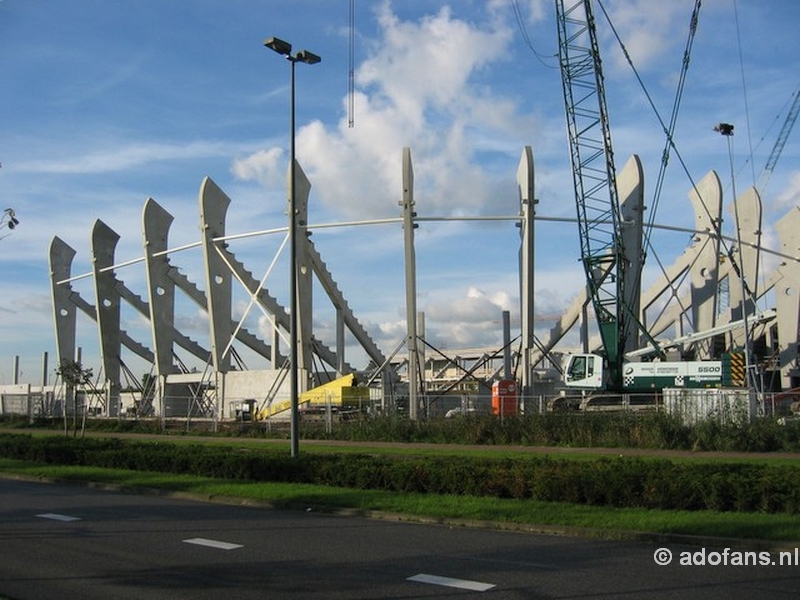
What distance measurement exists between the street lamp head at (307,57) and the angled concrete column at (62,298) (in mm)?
51845

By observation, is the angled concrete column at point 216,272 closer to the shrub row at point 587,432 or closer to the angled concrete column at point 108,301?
the angled concrete column at point 108,301

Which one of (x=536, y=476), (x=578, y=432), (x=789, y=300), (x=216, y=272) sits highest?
(x=216, y=272)

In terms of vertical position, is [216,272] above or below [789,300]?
above

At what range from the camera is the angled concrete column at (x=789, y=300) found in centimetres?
4994

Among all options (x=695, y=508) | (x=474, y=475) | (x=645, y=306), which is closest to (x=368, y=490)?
(x=474, y=475)

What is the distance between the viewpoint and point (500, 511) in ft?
43.9

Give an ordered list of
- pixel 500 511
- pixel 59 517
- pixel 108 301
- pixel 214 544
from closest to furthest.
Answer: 1. pixel 214 544
2. pixel 500 511
3. pixel 59 517
4. pixel 108 301

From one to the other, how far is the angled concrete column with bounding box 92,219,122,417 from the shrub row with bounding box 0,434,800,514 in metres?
42.2

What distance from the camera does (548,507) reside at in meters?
13.5

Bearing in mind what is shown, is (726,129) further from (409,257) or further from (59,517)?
(59,517)

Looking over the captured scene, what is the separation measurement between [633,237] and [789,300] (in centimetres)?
1004

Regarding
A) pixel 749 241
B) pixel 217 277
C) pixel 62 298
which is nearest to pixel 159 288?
pixel 217 277

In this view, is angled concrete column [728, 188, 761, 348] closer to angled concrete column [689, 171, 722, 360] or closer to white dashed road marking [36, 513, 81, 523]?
angled concrete column [689, 171, 722, 360]

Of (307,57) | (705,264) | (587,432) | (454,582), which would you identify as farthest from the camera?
(705,264)
